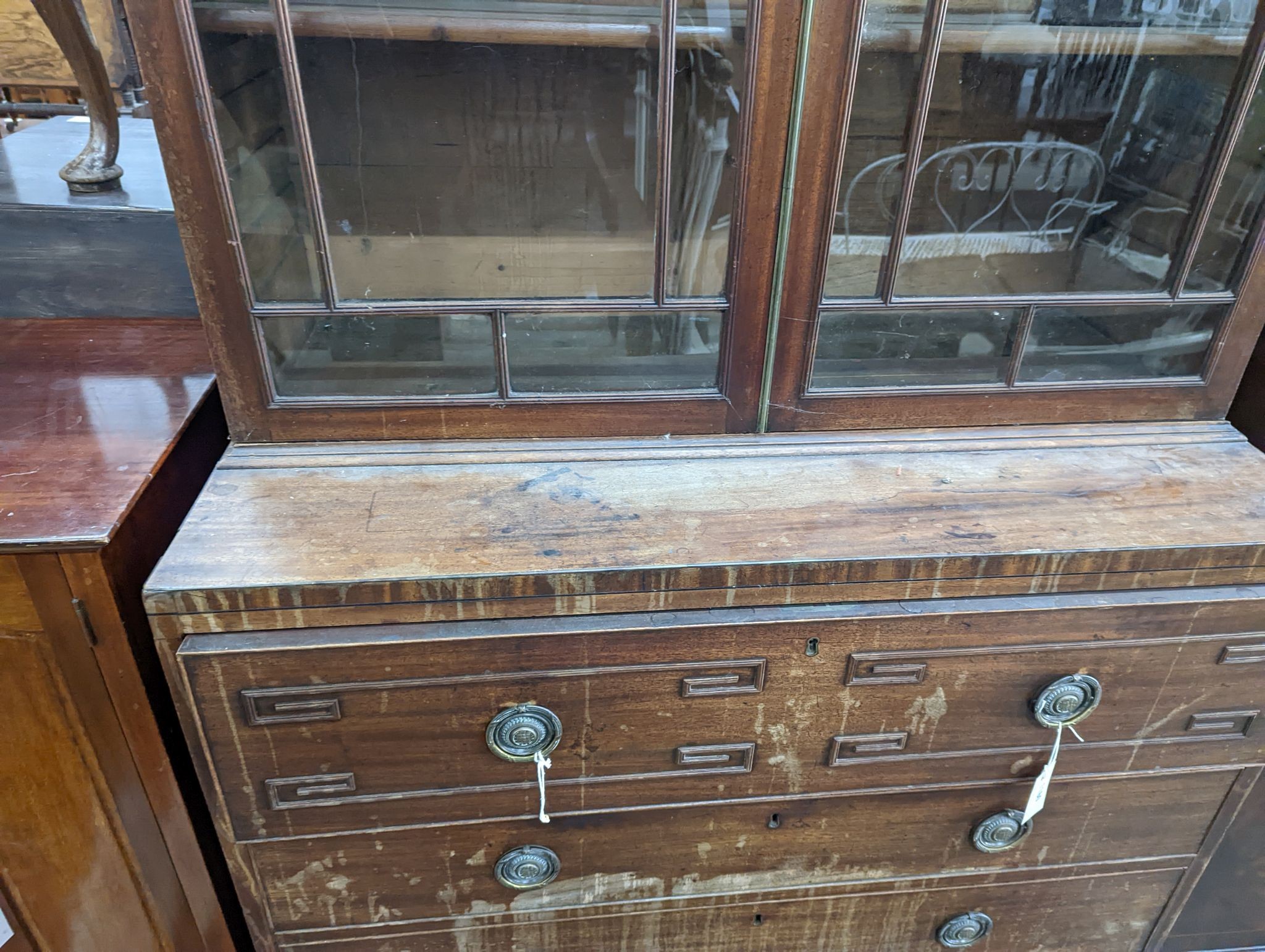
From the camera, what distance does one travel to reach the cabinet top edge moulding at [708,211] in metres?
0.79

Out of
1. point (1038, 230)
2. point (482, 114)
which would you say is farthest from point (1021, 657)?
point (482, 114)

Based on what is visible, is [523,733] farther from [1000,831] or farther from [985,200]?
[985,200]

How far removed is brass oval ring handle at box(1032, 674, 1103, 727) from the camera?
0.90 meters

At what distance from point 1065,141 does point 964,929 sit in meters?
0.99

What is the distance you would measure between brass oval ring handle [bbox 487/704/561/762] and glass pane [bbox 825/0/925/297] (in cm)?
54

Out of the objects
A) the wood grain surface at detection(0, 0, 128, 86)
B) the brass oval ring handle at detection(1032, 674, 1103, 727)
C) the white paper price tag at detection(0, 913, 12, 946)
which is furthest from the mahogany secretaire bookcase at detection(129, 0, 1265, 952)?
the wood grain surface at detection(0, 0, 128, 86)

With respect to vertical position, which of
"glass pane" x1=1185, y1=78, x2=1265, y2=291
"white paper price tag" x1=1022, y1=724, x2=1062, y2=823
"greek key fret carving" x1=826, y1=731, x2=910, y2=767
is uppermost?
"glass pane" x1=1185, y1=78, x2=1265, y2=291

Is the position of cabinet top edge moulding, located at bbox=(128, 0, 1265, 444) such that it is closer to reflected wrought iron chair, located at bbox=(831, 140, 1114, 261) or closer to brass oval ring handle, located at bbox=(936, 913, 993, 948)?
reflected wrought iron chair, located at bbox=(831, 140, 1114, 261)

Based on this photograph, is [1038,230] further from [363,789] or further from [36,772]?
[36,772]

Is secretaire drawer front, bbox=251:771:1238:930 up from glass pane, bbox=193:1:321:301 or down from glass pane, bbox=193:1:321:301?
down

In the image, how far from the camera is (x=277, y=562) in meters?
0.78

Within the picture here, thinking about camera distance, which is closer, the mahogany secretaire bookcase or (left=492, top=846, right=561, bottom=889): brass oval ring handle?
the mahogany secretaire bookcase

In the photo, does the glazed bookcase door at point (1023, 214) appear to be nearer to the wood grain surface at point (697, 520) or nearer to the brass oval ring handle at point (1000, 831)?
the wood grain surface at point (697, 520)

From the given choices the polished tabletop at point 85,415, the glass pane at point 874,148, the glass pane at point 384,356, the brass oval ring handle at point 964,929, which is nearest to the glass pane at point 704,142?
the glass pane at point 874,148
